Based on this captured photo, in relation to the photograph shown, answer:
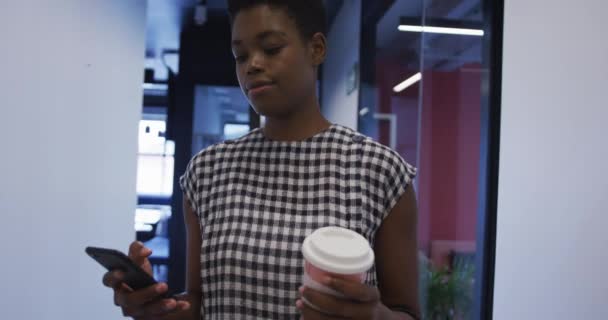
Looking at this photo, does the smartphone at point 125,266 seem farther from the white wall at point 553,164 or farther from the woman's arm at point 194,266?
the white wall at point 553,164

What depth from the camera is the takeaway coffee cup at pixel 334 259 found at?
1.71 feet

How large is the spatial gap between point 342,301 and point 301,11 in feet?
1.66

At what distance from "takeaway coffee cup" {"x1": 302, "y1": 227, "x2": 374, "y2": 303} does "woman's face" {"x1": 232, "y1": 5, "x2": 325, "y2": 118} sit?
0.29 metres

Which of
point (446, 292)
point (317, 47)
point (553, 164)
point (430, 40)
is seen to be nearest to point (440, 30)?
point (430, 40)

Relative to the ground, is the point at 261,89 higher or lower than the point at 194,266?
higher

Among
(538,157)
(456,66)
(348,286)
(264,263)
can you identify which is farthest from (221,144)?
(456,66)

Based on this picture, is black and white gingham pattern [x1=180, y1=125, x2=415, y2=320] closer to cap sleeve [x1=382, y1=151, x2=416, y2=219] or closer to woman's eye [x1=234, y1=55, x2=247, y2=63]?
cap sleeve [x1=382, y1=151, x2=416, y2=219]

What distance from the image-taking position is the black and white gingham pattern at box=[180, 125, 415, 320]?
73cm

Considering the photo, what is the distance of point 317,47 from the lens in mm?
833

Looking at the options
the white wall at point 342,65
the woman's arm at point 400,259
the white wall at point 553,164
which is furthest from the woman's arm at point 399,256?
the white wall at point 342,65

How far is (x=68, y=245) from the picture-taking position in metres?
1.77

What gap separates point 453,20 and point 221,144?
2.40 m

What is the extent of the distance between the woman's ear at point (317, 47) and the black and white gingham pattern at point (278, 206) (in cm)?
13

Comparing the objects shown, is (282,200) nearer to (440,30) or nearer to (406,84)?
(440,30)
